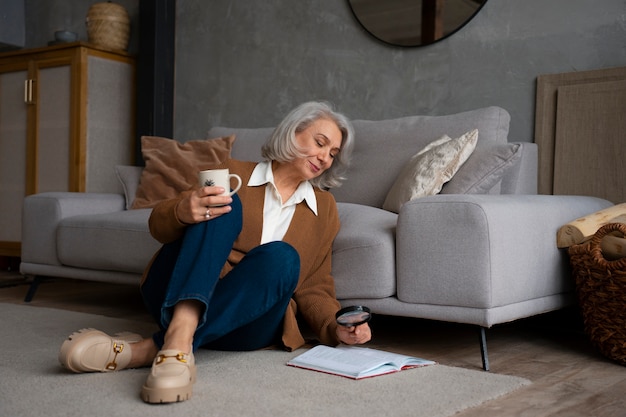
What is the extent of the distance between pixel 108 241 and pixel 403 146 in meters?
1.28

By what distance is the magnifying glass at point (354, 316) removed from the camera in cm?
201

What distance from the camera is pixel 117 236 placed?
122 inches

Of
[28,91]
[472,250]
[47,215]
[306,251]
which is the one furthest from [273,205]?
[28,91]

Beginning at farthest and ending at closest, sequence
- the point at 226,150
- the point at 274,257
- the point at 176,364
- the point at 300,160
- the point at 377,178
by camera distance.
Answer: the point at 226,150
the point at 377,178
the point at 300,160
the point at 274,257
the point at 176,364

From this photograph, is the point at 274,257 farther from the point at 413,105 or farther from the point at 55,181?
the point at 55,181

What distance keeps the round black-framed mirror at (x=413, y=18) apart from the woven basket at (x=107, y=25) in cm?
166

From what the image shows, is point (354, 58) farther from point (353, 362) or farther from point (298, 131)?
point (353, 362)

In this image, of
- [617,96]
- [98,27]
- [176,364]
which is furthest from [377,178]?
[98,27]

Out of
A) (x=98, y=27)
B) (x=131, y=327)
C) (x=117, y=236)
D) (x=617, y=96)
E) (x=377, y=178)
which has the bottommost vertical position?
(x=131, y=327)

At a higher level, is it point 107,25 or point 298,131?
point 107,25

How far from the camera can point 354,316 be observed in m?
2.02

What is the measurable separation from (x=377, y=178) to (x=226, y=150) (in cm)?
87

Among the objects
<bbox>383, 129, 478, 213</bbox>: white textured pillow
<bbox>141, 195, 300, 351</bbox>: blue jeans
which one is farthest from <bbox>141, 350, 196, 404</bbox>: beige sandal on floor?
<bbox>383, 129, 478, 213</bbox>: white textured pillow

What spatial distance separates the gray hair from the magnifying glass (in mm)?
489
